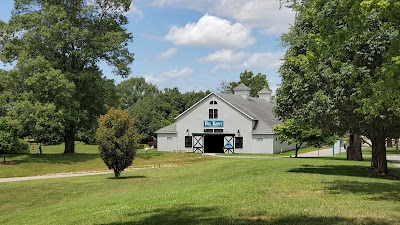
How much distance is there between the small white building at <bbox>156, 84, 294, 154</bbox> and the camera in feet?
168

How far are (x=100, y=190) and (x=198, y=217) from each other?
1095 cm

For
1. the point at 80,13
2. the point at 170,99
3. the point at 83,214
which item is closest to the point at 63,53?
the point at 80,13

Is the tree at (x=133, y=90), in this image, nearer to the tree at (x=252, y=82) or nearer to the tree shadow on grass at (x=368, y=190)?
the tree at (x=252, y=82)

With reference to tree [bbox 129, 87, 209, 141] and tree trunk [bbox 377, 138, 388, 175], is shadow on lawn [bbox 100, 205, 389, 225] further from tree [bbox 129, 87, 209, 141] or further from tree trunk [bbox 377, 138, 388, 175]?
tree [bbox 129, 87, 209, 141]

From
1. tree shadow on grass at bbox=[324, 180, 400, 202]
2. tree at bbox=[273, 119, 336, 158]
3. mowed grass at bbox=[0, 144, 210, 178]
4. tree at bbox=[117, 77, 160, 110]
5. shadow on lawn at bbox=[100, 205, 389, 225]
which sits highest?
tree at bbox=[117, 77, 160, 110]

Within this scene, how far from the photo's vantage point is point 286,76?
829 inches

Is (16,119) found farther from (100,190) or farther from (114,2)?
(100,190)

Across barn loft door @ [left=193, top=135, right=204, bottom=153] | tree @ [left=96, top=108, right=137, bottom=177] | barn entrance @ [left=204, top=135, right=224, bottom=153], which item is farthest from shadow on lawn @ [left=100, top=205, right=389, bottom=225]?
barn entrance @ [left=204, top=135, right=224, bottom=153]

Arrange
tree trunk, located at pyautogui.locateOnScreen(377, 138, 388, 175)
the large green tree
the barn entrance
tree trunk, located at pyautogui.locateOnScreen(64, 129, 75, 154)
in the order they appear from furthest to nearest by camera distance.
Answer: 1. the barn entrance
2. tree trunk, located at pyautogui.locateOnScreen(64, 129, 75, 154)
3. tree trunk, located at pyautogui.locateOnScreen(377, 138, 388, 175)
4. the large green tree

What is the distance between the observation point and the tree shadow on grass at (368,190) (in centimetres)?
1238

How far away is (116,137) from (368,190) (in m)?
13.9

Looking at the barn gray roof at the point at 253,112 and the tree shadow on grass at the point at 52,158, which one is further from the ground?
the barn gray roof at the point at 253,112

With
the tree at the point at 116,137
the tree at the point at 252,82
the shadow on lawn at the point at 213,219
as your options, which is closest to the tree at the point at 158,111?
the tree at the point at 252,82

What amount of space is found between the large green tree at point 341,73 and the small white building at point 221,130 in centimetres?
2823
